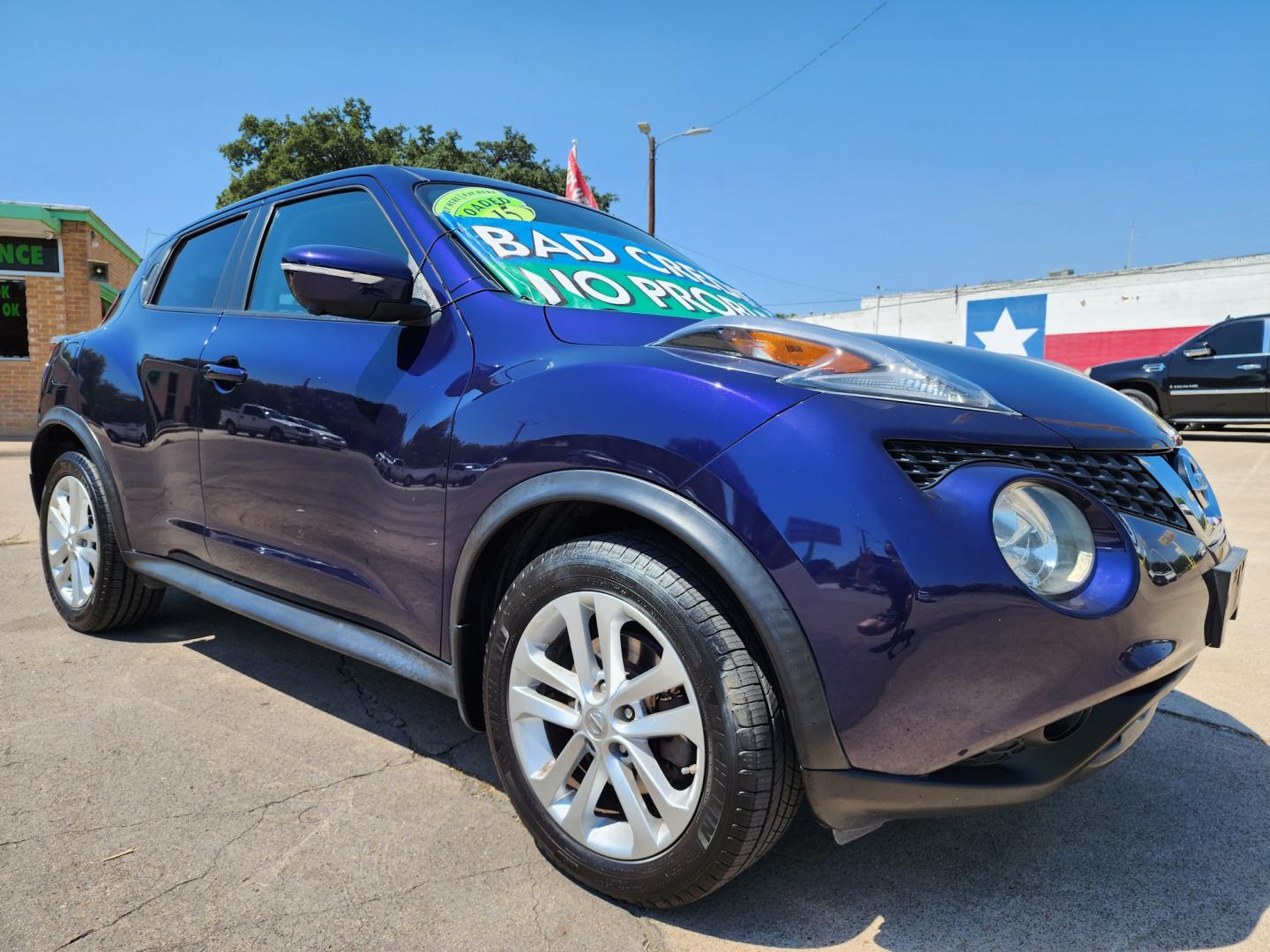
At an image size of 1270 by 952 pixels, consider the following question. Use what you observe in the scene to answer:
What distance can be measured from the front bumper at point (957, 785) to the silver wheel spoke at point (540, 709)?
0.50 m

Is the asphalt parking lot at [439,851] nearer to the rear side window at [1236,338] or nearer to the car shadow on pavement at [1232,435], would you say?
the rear side window at [1236,338]

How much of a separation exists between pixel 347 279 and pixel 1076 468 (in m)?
1.62

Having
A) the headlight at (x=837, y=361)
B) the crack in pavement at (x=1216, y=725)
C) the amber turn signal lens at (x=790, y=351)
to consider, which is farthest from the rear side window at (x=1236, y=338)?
the amber turn signal lens at (x=790, y=351)

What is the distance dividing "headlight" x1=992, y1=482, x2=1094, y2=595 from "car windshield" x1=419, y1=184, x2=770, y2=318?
112cm

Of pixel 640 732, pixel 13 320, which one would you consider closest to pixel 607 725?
pixel 640 732

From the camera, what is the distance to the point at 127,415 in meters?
3.07

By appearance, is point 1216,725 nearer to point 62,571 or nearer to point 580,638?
point 580,638

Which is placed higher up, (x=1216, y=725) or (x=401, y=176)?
(x=401, y=176)

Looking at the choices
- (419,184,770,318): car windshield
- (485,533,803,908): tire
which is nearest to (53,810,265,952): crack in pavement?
(485,533,803,908): tire

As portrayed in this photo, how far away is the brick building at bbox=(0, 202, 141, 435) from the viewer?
1485 centimetres

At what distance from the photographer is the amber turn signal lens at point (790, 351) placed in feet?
5.41

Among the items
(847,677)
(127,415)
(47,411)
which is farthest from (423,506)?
(47,411)

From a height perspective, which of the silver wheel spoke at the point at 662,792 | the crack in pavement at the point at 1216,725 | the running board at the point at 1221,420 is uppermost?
the running board at the point at 1221,420

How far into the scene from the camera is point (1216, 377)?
11898mm
